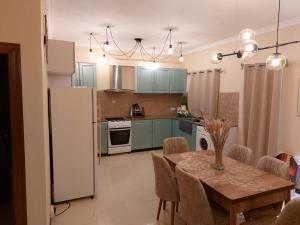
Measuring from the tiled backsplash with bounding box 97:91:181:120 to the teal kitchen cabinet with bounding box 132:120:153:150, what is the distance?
0.63 meters

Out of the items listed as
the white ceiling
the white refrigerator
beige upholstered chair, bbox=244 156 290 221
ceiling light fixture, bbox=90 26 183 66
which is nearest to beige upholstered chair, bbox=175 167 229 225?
beige upholstered chair, bbox=244 156 290 221

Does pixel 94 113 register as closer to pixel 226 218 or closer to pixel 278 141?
pixel 226 218

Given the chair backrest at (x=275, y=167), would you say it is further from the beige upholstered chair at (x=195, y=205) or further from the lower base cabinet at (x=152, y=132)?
the lower base cabinet at (x=152, y=132)

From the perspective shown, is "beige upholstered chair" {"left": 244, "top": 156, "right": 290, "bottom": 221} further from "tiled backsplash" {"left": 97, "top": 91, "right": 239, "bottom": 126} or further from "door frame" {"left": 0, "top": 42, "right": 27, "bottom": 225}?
"tiled backsplash" {"left": 97, "top": 91, "right": 239, "bottom": 126}

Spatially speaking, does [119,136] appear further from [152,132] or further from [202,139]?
[202,139]

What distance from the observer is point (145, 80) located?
5668mm

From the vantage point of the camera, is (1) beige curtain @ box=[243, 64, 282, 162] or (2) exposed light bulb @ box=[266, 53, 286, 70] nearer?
(2) exposed light bulb @ box=[266, 53, 286, 70]

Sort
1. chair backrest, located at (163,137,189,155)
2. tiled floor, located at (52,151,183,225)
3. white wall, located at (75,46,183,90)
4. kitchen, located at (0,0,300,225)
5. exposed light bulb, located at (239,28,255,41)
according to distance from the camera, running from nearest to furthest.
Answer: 1. kitchen, located at (0,0,300,225)
2. exposed light bulb, located at (239,28,255,41)
3. tiled floor, located at (52,151,183,225)
4. chair backrest, located at (163,137,189,155)
5. white wall, located at (75,46,183,90)

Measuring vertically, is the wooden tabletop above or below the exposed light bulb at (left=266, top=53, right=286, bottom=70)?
below

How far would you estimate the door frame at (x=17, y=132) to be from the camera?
1710 millimetres

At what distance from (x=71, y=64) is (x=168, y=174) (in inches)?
80.4

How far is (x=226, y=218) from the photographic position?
1988mm

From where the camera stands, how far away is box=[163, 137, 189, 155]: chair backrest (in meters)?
3.12

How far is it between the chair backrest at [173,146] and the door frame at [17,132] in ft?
5.94
